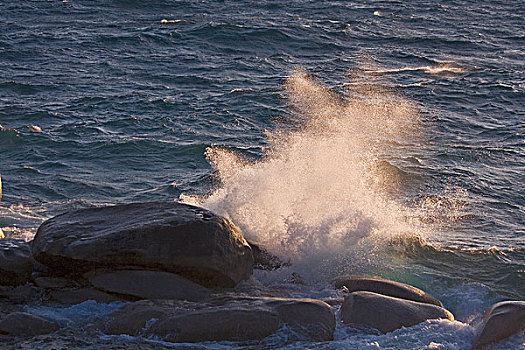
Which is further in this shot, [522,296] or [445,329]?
[522,296]

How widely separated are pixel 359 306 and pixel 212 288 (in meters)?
1.64

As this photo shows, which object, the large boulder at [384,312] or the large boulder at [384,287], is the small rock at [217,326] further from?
the large boulder at [384,287]

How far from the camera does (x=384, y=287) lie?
8.57 m

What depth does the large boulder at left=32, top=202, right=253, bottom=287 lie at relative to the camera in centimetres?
813

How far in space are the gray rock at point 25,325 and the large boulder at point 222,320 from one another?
515 millimetres

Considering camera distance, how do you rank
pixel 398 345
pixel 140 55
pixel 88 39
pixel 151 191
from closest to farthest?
1. pixel 398 345
2. pixel 151 191
3. pixel 140 55
4. pixel 88 39

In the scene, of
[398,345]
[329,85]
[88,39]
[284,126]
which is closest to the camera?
[398,345]

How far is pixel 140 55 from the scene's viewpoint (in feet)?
73.0

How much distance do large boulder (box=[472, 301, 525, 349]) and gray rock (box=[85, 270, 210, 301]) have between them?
281 cm

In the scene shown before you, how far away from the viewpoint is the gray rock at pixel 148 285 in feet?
26.2

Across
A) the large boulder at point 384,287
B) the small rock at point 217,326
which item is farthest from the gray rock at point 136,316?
the large boulder at point 384,287

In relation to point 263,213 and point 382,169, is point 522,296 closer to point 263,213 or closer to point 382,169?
point 263,213

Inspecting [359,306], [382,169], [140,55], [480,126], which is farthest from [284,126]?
[359,306]

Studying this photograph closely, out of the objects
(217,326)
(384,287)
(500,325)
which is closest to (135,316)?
(217,326)
